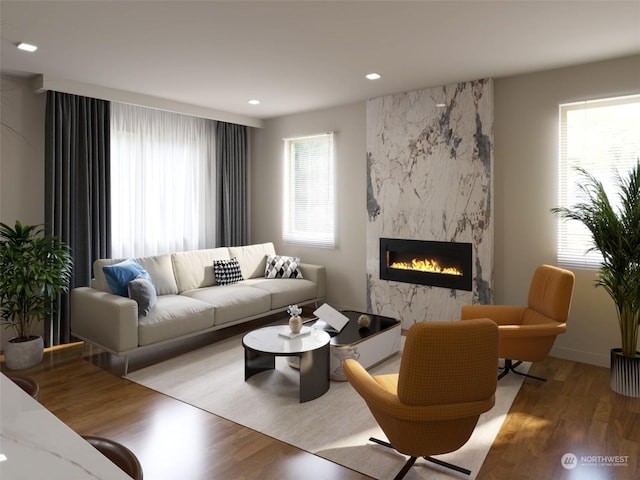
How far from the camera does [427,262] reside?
16.6 feet

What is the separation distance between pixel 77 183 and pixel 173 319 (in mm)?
1941

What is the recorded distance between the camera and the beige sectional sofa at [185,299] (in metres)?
3.84

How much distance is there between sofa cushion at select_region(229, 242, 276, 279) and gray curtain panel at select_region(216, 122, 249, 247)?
64 cm

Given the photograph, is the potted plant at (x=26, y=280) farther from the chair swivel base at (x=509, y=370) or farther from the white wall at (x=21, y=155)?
the chair swivel base at (x=509, y=370)

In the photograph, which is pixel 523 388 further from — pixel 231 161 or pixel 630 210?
pixel 231 161

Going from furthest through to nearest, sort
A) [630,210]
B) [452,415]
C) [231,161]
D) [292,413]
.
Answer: [231,161] < [630,210] < [292,413] < [452,415]

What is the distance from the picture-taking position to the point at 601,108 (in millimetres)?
3986

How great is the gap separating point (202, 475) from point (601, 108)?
4352mm

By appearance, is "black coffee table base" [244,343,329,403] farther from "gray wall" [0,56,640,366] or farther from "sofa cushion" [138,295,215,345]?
"gray wall" [0,56,640,366]

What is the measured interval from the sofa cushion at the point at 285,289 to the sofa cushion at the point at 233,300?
0.11 m

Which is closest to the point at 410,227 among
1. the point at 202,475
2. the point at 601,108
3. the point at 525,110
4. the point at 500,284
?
the point at 500,284

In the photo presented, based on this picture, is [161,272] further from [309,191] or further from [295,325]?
[309,191]

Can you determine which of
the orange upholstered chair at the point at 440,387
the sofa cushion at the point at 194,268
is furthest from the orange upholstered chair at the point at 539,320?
the sofa cushion at the point at 194,268
